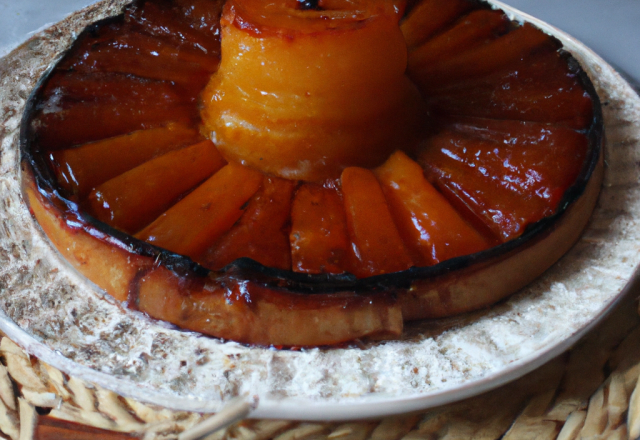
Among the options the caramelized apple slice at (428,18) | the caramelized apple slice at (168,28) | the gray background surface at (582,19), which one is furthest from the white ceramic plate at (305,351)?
the gray background surface at (582,19)

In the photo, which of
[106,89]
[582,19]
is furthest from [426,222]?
[582,19]

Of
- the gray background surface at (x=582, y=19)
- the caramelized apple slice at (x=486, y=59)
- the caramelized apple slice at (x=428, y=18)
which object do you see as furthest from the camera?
the gray background surface at (x=582, y=19)

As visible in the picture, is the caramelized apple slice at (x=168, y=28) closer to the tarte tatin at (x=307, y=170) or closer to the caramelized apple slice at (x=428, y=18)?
the tarte tatin at (x=307, y=170)

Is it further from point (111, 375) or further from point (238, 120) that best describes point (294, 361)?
point (238, 120)

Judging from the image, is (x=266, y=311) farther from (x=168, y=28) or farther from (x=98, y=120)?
(x=168, y=28)

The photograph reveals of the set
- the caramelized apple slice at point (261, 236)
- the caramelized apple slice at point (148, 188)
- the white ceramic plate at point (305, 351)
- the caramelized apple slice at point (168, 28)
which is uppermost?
the caramelized apple slice at point (168, 28)

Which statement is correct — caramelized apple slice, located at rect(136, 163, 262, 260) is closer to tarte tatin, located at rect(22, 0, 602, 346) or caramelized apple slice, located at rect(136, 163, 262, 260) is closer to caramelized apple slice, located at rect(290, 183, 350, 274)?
tarte tatin, located at rect(22, 0, 602, 346)

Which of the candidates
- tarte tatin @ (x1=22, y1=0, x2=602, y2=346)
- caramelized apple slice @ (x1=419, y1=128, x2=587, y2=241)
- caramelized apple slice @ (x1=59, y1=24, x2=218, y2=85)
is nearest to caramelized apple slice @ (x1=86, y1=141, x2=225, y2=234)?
tarte tatin @ (x1=22, y1=0, x2=602, y2=346)
